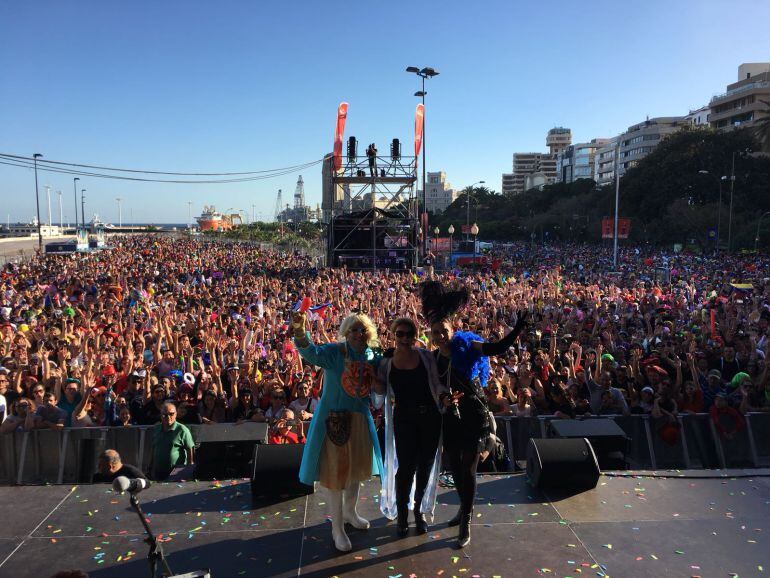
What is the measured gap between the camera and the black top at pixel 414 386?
3645 millimetres

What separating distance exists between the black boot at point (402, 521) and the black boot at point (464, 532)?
1.12 feet

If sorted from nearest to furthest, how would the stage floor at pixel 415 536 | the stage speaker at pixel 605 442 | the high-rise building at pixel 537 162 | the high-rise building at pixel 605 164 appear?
the stage floor at pixel 415 536
the stage speaker at pixel 605 442
the high-rise building at pixel 605 164
the high-rise building at pixel 537 162

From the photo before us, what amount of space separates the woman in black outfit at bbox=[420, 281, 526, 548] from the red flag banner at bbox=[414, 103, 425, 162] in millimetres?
25716

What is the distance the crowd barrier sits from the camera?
235 inches

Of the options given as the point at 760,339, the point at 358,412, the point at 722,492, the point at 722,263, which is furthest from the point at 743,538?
the point at 722,263

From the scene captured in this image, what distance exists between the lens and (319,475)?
12.2 feet

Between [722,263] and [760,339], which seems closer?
[760,339]

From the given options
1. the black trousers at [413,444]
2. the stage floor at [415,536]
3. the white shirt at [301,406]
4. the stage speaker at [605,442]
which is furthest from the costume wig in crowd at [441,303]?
the white shirt at [301,406]

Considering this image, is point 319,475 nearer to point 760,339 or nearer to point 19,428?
point 19,428

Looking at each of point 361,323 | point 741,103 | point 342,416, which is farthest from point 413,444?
point 741,103

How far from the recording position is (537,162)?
543 ft

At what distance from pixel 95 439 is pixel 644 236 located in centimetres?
5173

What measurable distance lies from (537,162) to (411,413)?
170797 millimetres

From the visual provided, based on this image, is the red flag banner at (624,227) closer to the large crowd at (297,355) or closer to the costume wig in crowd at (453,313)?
the large crowd at (297,355)
